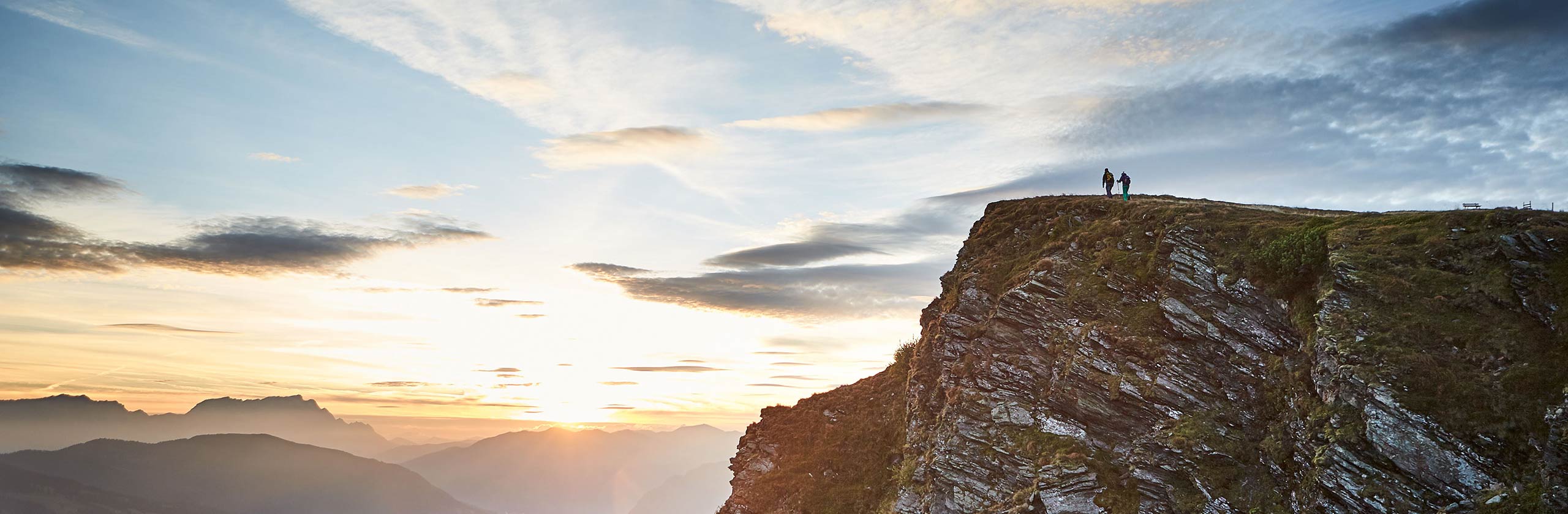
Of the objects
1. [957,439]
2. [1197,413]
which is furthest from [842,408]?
[1197,413]

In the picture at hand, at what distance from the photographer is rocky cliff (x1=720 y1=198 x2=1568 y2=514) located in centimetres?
2741

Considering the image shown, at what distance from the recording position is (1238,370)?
3403cm

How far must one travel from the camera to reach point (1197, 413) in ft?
110

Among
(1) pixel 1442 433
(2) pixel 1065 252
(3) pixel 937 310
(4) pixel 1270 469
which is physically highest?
(2) pixel 1065 252

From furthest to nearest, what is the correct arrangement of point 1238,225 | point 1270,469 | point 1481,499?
point 1238,225 < point 1270,469 < point 1481,499

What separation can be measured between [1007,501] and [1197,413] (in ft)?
29.3

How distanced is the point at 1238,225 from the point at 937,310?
58.7 feet

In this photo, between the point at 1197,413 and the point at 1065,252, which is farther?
the point at 1065,252

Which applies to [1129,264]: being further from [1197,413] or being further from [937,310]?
[937,310]

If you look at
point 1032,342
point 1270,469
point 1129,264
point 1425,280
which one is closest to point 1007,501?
point 1032,342

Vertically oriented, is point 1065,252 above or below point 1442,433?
above

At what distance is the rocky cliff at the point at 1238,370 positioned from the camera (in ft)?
89.9

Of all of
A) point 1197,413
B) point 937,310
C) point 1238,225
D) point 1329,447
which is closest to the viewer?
point 1329,447

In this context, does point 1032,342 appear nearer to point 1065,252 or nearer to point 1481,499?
point 1065,252
